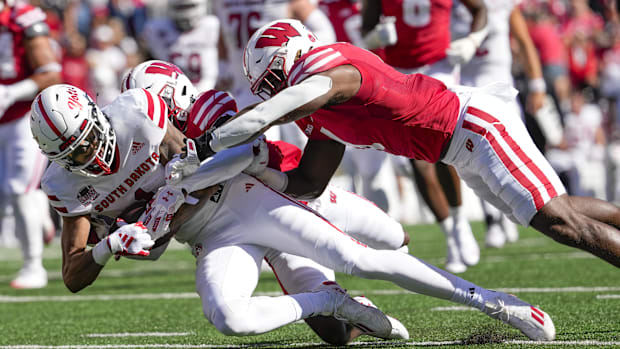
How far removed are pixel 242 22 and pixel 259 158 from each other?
3213 millimetres

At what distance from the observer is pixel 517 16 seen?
7.55 meters

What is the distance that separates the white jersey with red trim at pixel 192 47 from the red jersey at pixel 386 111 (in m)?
3.75

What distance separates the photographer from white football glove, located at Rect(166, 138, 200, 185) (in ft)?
11.1

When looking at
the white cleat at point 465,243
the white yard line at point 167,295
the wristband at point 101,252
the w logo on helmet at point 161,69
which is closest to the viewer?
the wristband at point 101,252

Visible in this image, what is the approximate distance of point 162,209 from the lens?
11.5 feet

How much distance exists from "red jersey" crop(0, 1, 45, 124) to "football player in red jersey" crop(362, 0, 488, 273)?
2285 millimetres

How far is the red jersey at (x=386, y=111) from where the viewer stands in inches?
140

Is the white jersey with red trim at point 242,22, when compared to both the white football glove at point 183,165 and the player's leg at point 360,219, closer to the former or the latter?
the player's leg at point 360,219

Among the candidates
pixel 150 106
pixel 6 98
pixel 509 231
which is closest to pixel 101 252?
pixel 150 106

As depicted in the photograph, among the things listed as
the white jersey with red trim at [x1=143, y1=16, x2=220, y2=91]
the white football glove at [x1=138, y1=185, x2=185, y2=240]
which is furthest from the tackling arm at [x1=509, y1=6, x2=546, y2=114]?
the white football glove at [x1=138, y1=185, x2=185, y2=240]

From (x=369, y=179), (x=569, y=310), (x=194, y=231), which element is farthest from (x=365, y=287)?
(x=194, y=231)

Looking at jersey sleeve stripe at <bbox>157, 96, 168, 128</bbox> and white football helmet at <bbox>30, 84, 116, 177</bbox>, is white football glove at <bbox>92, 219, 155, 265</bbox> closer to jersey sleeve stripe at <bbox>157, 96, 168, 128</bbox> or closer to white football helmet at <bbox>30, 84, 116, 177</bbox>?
white football helmet at <bbox>30, 84, 116, 177</bbox>

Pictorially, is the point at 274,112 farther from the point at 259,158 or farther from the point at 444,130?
the point at 444,130

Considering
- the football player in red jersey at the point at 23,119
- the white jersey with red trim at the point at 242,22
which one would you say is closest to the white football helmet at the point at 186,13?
the white jersey with red trim at the point at 242,22
